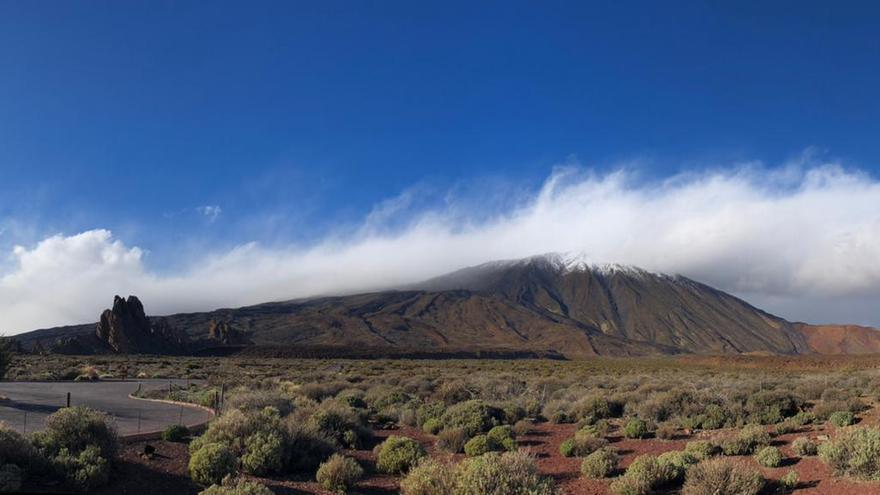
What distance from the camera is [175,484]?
1068cm

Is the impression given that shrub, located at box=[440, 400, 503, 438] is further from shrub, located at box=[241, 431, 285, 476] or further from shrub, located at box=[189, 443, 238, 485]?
shrub, located at box=[189, 443, 238, 485]

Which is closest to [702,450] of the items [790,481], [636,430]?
[790,481]

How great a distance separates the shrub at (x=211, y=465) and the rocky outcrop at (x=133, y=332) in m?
92.1

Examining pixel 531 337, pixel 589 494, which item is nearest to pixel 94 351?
pixel 589 494

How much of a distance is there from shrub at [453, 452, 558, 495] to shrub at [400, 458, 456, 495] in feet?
0.57

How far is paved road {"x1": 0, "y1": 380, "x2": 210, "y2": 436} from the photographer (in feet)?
53.8

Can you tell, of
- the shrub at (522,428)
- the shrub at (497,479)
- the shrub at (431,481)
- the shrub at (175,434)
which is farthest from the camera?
the shrub at (522,428)

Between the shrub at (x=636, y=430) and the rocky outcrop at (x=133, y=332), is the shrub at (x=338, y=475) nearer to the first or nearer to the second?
the shrub at (x=636, y=430)

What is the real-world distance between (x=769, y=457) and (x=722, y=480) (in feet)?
11.1

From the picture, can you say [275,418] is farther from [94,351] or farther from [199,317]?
[199,317]

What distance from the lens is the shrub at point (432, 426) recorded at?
57.7 ft

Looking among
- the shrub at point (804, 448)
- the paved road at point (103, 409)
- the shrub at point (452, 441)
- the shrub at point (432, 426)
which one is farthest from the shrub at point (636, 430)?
the paved road at point (103, 409)

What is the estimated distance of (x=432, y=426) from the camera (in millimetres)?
17641

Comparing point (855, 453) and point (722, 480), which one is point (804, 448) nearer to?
point (855, 453)
